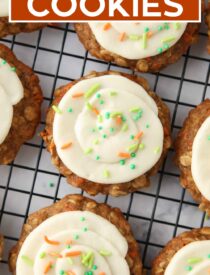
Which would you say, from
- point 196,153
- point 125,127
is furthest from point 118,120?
point 196,153

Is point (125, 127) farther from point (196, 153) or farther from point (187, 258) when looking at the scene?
point (187, 258)

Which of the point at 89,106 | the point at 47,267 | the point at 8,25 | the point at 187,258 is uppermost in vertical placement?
the point at 8,25

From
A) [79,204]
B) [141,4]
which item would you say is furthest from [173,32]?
[79,204]

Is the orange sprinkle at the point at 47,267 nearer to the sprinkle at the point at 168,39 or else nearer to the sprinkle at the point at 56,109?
the sprinkle at the point at 56,109

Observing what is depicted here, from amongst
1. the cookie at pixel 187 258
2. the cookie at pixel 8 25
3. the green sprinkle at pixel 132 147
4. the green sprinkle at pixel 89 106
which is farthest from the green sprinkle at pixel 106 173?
the cookie at pixel 8 25

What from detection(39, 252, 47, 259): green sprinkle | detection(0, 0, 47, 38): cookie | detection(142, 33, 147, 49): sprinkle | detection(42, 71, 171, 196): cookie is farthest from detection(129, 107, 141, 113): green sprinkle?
detection(39, 252, 47, 259): green sprinkle
